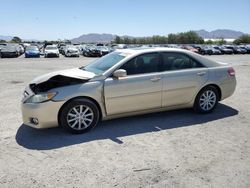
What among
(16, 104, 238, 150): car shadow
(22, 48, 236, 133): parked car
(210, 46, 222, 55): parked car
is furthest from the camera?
(210, 46, 222, 55): parked car

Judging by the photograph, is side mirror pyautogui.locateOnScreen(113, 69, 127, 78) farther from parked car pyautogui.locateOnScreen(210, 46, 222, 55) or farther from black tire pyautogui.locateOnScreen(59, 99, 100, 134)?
parked car pyautogui.locateOnScreen(210, 46, 222, 55)

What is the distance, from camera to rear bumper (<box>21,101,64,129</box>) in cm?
479

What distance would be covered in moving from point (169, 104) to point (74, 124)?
202cm

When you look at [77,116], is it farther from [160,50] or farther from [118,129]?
[160,50]

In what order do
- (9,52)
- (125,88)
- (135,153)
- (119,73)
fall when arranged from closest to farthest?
(135,153) → (119,73) → (125,88) → (9,52)

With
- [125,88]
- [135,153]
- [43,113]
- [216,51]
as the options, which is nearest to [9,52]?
[43,113]

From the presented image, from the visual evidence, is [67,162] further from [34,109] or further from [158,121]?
[158,121]

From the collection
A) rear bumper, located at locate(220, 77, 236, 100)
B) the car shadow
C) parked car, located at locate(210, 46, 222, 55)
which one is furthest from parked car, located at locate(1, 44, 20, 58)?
parked car, located at locate(210, 46, 222, 55)

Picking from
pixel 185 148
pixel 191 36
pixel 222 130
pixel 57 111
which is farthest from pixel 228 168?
pixel 191 36

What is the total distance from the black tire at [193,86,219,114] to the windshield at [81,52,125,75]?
1944mm

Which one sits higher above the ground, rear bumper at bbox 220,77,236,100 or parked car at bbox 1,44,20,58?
rear bumper at bbox 220,77,236,100

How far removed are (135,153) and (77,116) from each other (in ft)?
4.45

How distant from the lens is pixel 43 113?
15.8 feet

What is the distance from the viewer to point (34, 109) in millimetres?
4801
